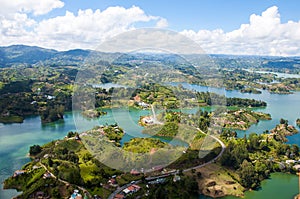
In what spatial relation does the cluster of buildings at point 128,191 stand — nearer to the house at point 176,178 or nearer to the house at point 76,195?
the house at point 76,195

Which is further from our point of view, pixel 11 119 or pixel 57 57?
pixel 57 57

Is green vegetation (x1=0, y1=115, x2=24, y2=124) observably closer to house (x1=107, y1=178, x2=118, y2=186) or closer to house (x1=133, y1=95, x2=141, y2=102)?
house (x1=133, y1=95, x2=141, y2=102)

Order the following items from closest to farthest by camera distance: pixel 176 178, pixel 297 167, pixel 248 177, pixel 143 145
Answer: pixel 176 178, pixel 248 177, pixel 297 167, pixel 143 145

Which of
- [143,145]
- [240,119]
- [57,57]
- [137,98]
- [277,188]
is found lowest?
[277,188]

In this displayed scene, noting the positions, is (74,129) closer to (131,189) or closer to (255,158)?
(131,189)

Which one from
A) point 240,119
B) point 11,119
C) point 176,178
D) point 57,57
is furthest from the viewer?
point 57,57

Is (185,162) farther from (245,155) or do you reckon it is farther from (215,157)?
(245,155)

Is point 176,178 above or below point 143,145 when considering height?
below

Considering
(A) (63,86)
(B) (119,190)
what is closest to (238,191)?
(B) (119,190)

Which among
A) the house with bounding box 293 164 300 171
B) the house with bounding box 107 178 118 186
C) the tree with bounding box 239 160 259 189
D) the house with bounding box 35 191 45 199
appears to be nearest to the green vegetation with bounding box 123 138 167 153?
the house with bounding box 107 178 118 186

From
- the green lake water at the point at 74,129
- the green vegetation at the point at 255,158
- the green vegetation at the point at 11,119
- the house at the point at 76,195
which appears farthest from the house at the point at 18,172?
the green vegetation at the point at 11,119

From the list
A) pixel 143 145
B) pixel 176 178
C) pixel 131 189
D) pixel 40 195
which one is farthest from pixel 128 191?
pixel 143 145
